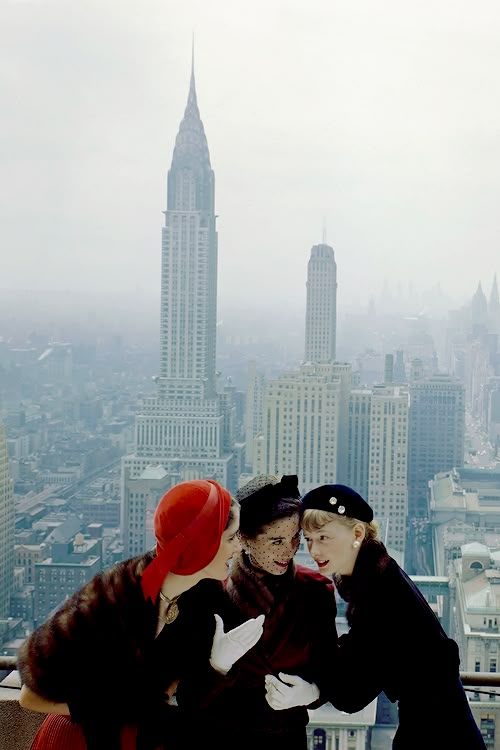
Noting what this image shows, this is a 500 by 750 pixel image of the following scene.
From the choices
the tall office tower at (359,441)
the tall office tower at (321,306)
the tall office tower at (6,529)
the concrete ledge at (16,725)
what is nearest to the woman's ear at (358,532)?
the concrete ledge at (16,725)

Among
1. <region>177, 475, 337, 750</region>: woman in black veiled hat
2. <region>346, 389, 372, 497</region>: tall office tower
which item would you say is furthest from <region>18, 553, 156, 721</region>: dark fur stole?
<region>346, 389, 372, 497</region>: tall office tower

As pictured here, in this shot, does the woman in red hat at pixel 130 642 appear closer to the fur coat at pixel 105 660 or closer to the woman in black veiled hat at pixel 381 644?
the fur coat at pixel 105 660

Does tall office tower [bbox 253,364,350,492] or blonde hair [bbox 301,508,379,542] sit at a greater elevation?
blonde hair [bbox 301,508,379,542]

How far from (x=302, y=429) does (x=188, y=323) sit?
4.63 m

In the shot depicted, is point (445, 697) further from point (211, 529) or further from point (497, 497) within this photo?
point (497, 497)

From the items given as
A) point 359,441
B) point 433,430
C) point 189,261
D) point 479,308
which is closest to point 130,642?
point 359,441

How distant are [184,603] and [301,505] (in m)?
0.16

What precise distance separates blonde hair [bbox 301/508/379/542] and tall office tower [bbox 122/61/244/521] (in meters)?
15.2

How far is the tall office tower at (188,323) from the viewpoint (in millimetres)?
16625

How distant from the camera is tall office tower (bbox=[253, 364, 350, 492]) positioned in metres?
14.5

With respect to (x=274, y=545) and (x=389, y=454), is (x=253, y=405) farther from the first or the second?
(x=274, y=545)

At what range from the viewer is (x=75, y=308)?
15820 millimetres

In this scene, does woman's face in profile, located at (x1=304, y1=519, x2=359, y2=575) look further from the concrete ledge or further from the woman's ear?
the concrete ledge

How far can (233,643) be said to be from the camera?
0.88 m
